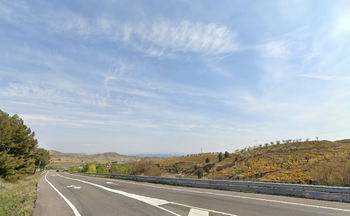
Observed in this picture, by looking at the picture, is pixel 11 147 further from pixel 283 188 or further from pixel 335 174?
pixel 335 174

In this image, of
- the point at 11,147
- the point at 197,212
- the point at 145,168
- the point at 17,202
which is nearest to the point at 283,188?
the point at 197,212

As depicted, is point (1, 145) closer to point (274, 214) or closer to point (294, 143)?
point (274, 214)

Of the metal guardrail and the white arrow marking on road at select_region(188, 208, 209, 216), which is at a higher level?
the metal guardrail

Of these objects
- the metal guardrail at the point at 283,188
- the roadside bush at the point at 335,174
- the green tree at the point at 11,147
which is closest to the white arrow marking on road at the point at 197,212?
the metal guardrail at the point at 283,188

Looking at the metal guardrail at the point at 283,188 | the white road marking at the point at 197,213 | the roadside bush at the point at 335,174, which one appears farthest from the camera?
the roadside bush at the point at 335,174

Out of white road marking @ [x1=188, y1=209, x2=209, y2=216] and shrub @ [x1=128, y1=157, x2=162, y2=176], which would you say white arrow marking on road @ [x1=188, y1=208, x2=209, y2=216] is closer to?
white road marking @ [x1=188, y1=209, x2=209, y2=216]

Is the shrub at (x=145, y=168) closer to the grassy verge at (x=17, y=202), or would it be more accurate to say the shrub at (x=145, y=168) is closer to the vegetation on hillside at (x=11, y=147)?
the grassy verge at (x=17, y=202)

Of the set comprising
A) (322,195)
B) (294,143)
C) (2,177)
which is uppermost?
(294,143)

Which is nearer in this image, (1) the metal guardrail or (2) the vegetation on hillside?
(1) the metal guardrail

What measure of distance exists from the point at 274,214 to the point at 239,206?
61.6 inches

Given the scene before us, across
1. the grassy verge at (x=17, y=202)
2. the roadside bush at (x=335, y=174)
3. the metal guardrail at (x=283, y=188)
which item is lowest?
the grassy verge at (x=17, y=202)

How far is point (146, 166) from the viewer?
27.2m

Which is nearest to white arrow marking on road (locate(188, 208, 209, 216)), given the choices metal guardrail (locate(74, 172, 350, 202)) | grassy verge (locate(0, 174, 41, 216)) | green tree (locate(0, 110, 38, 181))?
metal guardrail (locate(74, 172, 350, 202))

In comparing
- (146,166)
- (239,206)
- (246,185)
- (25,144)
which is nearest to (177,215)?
(239,206)
